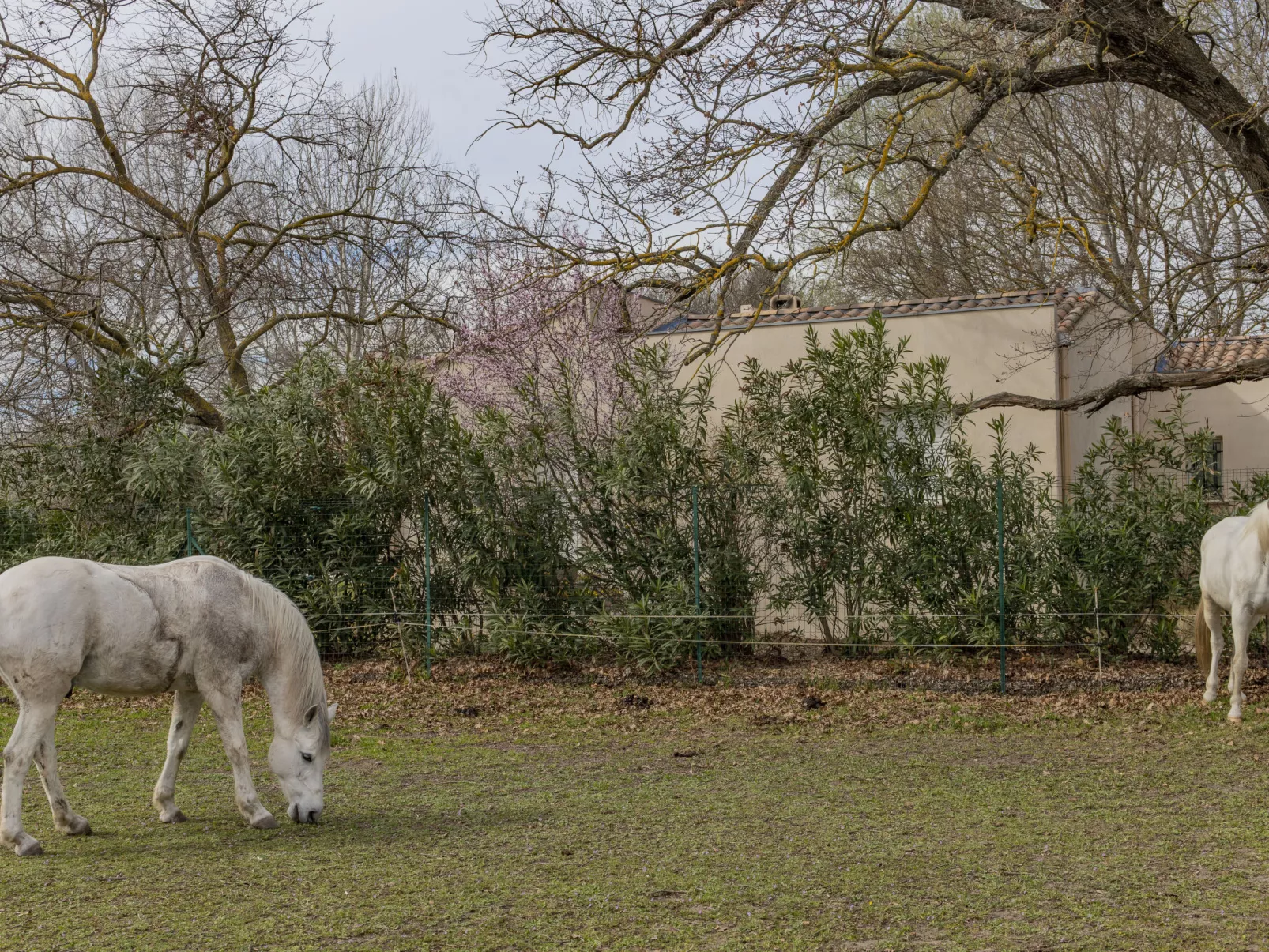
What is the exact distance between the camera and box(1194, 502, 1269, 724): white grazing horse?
847 centimetres

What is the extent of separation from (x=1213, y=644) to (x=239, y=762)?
23.4 ft

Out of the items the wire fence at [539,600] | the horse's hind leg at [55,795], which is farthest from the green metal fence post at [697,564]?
the horse's hind leg at [55,795]

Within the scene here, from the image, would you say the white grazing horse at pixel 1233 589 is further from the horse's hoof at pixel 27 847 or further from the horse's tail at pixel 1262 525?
the horse's hoof at pixel 27 847

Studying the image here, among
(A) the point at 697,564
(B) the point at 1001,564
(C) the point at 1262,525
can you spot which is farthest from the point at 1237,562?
(A) the point at 697,564

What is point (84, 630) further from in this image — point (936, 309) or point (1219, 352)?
point (1219, 352)

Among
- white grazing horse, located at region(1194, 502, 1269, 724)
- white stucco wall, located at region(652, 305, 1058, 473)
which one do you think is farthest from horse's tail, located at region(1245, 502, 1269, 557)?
white stucco wall, located at region(652, 305, 1058, 473)

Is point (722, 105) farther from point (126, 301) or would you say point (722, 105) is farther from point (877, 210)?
point (877, 210)

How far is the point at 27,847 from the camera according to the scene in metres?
5.44

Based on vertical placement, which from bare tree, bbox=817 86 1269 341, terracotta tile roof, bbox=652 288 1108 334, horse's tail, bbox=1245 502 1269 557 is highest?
bare tree, bbox=817 86 1269 341

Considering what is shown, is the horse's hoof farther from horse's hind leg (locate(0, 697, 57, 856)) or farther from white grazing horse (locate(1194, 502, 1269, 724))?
white grazing horse (locate(1194, 502, 1269, 724))

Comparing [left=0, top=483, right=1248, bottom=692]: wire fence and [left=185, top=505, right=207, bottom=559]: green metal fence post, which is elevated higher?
[left=185, top=505, right=207, bottom=559]: green metal fence post

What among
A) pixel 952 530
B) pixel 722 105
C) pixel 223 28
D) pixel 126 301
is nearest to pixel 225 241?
pixel 223 28

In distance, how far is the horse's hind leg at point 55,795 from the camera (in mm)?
5668

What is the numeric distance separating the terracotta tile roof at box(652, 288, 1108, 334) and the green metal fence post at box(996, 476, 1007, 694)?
4.76 meters
